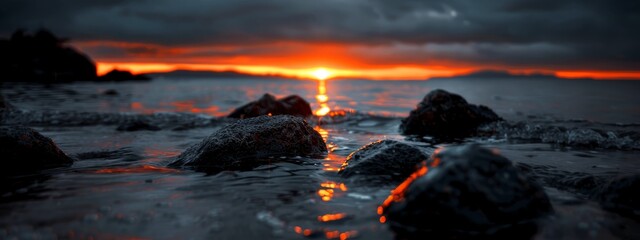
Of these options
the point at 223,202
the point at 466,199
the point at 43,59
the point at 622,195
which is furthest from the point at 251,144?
the point at 43,59

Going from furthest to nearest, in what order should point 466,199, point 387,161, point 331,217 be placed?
point 387,161 < point 331,217 < point 466,199

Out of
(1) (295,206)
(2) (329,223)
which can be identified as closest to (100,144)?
(1) (295,206)

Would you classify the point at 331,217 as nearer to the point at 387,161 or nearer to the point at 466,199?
the point at 466,199

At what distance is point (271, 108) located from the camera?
1392cm

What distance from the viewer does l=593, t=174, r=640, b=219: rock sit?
3.56m

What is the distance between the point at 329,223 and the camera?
10.7ft

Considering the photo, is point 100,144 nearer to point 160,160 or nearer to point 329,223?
point 160,160

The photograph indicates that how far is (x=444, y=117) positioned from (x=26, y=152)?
8.54 metres

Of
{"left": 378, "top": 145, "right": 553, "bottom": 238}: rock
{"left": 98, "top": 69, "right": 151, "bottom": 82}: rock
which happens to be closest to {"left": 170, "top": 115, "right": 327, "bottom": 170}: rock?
{"left": 378, "top": 145, "right": 553, "bottom": 238}: rock

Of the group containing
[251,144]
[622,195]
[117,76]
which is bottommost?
[622,195]

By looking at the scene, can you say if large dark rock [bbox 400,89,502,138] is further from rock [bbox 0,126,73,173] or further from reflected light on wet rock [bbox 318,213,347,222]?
rock [bbox 0,126,73,173]

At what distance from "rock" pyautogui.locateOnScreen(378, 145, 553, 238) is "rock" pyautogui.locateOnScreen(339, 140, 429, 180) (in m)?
1.42

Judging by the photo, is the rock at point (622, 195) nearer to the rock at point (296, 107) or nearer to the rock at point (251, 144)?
the rock at point (251, 144)

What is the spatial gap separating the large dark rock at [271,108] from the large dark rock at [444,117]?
4.81 meters
